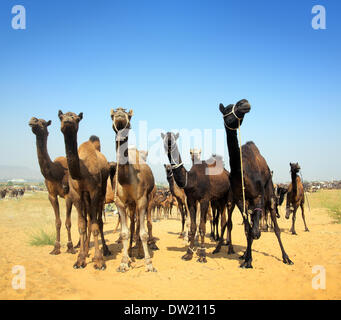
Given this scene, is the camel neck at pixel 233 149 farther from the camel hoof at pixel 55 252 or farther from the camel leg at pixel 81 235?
the camel hoof at pixel 55 252

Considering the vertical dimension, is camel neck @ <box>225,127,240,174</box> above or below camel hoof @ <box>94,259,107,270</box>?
above

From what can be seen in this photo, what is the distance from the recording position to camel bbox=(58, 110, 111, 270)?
6668 mm

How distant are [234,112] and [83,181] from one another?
421 cm

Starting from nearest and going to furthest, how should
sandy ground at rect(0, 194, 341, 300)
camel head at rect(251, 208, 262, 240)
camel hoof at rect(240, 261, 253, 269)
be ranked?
sandy ground at rect(0, 194, 341, 300) < camel head at rect(251, 208, 262, 240) < camel hoof at rect(240, 261, 253, 269)

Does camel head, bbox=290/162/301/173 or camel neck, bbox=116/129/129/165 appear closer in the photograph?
camel neck, bbox=116/129/129/165

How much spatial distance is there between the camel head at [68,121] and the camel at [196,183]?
7.98ft

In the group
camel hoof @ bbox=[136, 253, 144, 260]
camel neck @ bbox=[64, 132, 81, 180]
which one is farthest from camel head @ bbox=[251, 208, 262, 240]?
camel neck @ bbox=[64, 132, 81, 180]

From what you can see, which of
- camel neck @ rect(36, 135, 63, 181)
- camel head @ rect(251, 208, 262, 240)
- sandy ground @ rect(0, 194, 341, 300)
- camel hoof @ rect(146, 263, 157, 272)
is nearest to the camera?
sandy ground @ rect(0, 194, 341, 300)

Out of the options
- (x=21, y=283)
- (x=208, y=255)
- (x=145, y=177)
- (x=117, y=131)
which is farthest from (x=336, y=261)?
(x=21, y=283)

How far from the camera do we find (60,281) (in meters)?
5.73

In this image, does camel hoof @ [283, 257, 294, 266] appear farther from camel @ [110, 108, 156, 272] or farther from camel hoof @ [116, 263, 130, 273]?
camel hoof @ [116, 263, 130, 273]

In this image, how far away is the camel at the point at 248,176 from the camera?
21.6ft

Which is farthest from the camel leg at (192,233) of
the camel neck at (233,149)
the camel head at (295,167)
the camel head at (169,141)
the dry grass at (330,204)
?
the dry grass at (330,204)
